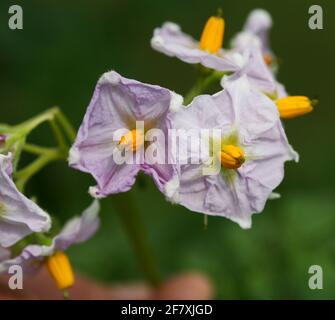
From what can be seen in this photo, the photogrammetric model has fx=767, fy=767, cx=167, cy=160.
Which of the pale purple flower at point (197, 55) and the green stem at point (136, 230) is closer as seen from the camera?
the pale purple flower at point (197, 55)

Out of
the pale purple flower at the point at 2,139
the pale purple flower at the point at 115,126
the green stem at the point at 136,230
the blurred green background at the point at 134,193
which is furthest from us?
the blurred green background at the point at 134,193

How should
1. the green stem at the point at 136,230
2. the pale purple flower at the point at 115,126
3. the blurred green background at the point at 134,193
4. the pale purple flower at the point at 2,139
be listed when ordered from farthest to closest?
the blurred green background at the point at 134,193
the green stem at the point at 136,230
the pale purple flower at the point at 2,139
the pale purple flower at the point at 115,126

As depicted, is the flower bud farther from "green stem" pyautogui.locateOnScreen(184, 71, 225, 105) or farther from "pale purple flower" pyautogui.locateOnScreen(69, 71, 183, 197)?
"pale purple flower" pyautogui.locateOnScreen(69, 71, 183, 197)

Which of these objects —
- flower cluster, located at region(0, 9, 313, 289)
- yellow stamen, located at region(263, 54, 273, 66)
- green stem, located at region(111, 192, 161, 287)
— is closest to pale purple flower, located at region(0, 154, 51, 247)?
flower cluster, located at region(0, 9, 313, 289)

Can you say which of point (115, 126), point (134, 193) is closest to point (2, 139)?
point (115, 126)

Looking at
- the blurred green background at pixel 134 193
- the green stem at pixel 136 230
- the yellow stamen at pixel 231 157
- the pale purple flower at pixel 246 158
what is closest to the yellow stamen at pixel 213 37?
the pale purple flower at pixel 246 158

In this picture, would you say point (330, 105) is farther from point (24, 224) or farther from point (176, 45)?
point (24, 224)

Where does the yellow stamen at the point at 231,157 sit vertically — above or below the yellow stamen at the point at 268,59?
below

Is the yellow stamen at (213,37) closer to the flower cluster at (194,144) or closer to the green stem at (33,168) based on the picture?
the flower cluster at (194,144)

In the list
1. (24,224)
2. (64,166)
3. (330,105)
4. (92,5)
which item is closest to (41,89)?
(64,166)
